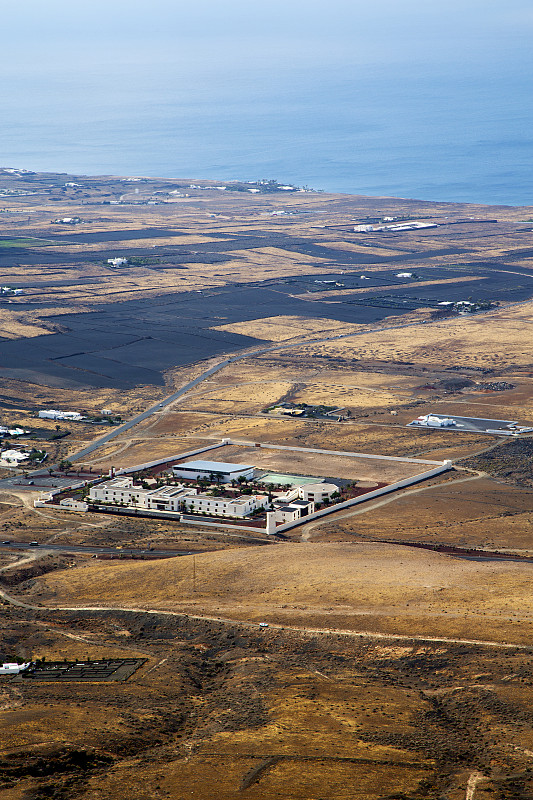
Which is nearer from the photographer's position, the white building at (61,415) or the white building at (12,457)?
the white building at (12,457)

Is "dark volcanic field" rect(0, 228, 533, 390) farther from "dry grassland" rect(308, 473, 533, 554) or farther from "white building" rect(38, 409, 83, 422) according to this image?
"dry grassland" rect(308, 473, 533, 554)

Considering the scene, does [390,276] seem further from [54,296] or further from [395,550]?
[395,550]

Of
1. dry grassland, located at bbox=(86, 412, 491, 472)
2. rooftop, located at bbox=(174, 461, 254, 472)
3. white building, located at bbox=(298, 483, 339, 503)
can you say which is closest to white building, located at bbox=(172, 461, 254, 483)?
rooftop, located at bbox=(174, 461, 254, 472)

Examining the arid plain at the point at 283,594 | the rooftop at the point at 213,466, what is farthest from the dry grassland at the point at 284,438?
the rooftop at the point at 213,466

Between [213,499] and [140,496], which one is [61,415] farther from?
[213,499]

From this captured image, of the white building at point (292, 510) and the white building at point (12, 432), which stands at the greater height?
the white building at point (12, 432)

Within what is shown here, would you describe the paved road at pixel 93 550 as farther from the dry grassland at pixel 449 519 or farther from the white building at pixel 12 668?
the white building at pixel 12 668

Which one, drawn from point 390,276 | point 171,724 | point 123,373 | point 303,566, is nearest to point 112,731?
point 171,724
